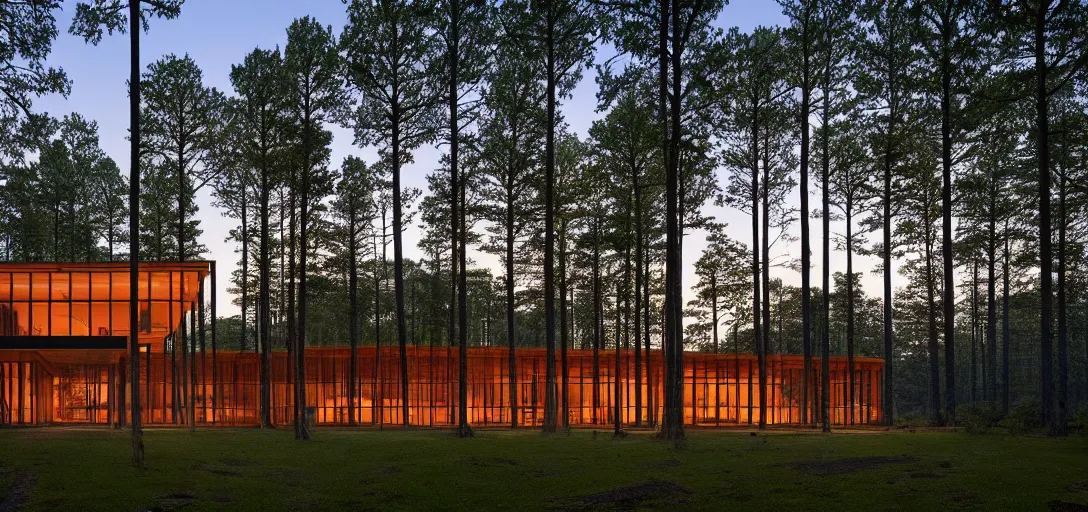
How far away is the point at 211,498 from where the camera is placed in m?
16.5

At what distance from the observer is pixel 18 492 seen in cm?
1619

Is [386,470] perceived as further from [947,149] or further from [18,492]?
[947,149]

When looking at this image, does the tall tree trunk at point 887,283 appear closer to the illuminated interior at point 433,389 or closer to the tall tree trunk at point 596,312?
the illuminated interior at point 433,389

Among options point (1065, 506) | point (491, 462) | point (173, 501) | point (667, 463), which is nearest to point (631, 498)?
point (667, 463)

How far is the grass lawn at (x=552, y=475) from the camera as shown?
15430mm

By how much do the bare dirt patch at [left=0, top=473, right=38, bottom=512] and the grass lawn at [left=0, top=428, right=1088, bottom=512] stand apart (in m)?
0.04

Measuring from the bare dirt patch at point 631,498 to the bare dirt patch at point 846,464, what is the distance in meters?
3.61

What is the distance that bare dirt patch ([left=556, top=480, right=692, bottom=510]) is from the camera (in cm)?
1572

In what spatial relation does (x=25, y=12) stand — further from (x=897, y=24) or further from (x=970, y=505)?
(x=897, y=24)

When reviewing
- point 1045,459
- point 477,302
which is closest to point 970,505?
point 1045,459

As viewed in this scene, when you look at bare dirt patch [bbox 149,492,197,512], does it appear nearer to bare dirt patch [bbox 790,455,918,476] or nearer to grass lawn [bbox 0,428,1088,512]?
grass lawn [bbox 0,428,1088,512]

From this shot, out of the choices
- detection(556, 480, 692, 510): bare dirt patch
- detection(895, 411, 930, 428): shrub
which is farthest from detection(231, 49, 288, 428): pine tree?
detection(895, 411, 930, 428): shrub

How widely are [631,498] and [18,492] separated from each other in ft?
34.6

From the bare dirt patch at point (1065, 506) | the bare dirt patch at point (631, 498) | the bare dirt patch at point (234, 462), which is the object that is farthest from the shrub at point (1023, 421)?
the bare dirt patch at point (234, 462)
